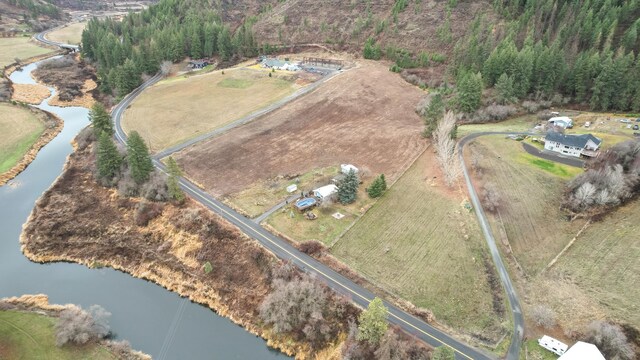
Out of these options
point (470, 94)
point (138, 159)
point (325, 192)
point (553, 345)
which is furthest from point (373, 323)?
point (470, 94)

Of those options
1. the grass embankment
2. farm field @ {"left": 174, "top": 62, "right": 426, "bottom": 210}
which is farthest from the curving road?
the grass embankment

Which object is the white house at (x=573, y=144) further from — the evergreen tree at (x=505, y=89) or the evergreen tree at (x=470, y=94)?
the evergreen tree at (x=505, y=89)

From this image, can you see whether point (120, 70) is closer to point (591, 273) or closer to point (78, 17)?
point (591, 273)

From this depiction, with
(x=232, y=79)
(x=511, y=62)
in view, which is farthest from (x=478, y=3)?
(x=232, y=79)

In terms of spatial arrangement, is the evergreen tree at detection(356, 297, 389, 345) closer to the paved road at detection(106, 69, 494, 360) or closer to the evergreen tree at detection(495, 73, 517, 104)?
the paved road at detection(106, 69, 494, 360)

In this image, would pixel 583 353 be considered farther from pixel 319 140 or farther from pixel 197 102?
pixel 197 102

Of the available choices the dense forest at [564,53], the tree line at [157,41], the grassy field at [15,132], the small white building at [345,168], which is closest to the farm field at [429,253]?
the small white building at [345,168]
